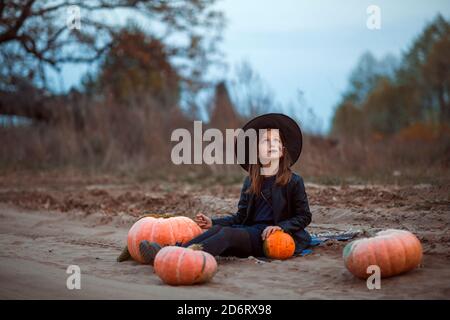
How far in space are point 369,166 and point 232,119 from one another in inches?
122

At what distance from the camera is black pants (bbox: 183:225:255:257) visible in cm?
504

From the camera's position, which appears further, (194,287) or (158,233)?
(158,233)

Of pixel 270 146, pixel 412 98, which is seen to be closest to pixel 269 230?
pixel 270 146

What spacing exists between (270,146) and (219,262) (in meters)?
1.11

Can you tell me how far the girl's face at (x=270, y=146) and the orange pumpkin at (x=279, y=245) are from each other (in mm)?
686

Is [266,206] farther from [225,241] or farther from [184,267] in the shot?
[184,267]

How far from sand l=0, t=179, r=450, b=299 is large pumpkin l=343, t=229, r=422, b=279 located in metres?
0.08

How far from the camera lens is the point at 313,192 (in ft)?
27.3

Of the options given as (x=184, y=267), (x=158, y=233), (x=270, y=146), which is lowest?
(x=184, y=267)

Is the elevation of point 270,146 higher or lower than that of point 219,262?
higher

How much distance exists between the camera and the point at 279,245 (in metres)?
5.11

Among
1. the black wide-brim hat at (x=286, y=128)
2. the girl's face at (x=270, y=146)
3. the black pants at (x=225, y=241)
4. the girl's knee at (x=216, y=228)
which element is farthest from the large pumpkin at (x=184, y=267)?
the black wide-brim hat at (x=286, y=128)

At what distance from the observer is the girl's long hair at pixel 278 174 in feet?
17.5
